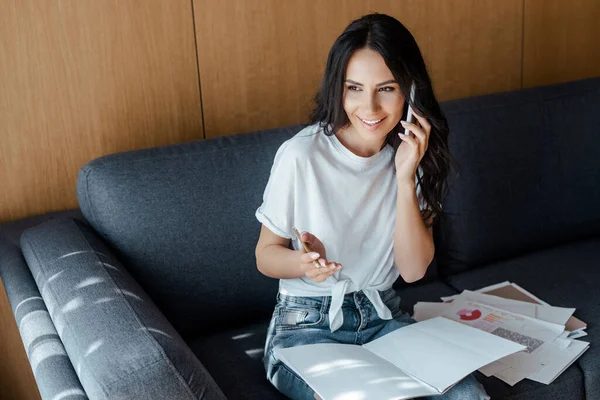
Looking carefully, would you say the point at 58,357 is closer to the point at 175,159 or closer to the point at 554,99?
the point at 175,159

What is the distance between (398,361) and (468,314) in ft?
1.64

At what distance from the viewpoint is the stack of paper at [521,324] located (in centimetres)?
187

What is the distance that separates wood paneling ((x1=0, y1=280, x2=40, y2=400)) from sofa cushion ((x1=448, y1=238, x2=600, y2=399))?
1336 millimetres

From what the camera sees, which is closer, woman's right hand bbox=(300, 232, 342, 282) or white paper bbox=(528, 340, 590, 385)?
woman's right hand bbox=(300, 232, 342, 282)

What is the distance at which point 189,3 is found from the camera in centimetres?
222

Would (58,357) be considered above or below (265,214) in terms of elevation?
below

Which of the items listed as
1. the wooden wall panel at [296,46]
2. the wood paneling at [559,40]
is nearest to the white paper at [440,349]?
the wooden wall panel at [296,46]

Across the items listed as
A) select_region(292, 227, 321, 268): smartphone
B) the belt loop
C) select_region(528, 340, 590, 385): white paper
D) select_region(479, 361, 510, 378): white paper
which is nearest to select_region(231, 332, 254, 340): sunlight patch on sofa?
the belt loop

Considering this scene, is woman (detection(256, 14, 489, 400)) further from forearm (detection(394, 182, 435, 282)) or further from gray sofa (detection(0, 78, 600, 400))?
gray sofa (detection(0, 78, 600, 400))

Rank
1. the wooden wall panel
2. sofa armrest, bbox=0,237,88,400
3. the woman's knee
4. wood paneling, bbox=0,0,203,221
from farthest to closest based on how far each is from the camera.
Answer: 1. the wooden wall panel
2. wood paneling, bbox=0,0,203,221
3. the woman's knee
4. sofa armrest, bbox=0,237,88,400

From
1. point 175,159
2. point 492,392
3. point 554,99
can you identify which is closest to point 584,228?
point 554,99

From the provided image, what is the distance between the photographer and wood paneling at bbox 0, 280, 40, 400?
2203mm

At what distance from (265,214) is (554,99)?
119 cm

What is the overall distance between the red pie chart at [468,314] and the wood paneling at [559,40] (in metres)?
1.15
